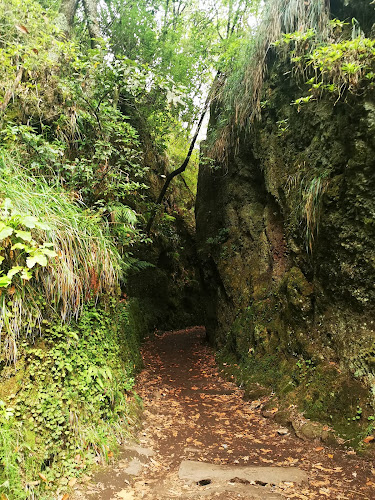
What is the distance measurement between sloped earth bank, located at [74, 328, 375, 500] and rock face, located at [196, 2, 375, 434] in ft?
2.82

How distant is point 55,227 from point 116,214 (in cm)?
208

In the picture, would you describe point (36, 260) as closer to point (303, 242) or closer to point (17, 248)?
point (17, 248)

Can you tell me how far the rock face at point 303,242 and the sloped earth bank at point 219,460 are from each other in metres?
0.86

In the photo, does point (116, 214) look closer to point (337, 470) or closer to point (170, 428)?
point (170, 428)

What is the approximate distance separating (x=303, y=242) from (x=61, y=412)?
4777mm

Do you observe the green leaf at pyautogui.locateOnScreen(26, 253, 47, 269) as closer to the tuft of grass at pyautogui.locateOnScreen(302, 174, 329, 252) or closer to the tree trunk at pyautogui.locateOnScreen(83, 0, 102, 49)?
the tuft of grass at pyautogui.locateOnScreen(302, 174, 329, 252)

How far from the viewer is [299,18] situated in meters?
6.42

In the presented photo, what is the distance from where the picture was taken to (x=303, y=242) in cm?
613

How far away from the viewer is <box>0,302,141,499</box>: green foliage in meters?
2.93

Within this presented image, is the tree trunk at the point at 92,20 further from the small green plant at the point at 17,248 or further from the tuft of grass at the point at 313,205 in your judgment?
the small green plant at the point at 17,248

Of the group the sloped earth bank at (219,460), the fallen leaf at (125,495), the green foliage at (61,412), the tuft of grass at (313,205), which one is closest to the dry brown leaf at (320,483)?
the sloped earth bank at (219,460)

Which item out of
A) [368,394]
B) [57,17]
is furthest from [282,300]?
[57,17]

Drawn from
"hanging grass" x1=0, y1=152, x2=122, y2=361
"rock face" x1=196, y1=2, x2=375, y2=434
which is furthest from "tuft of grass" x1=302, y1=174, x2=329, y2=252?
"hanging grass" x1=0, y1=152, x2=122, y2=361

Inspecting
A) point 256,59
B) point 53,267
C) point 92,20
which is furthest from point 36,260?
point 92,20
